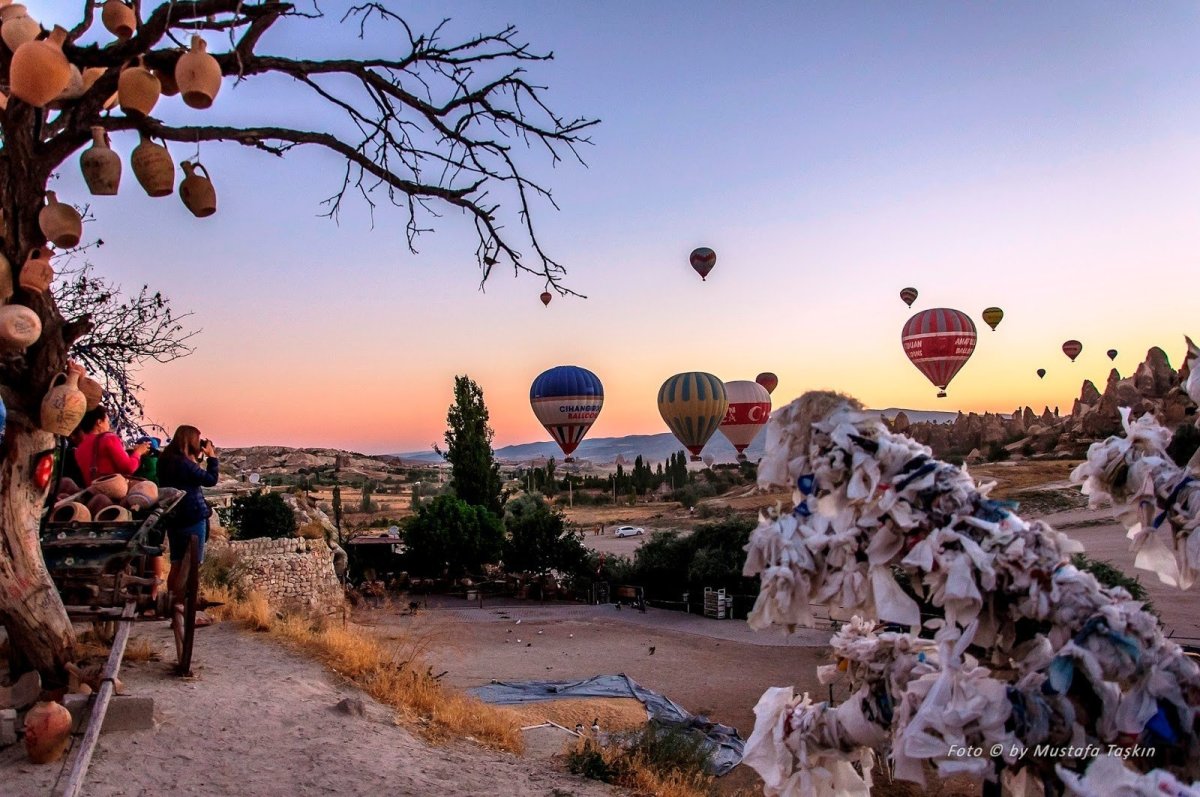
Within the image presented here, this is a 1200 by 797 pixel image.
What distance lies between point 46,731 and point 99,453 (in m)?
2.11

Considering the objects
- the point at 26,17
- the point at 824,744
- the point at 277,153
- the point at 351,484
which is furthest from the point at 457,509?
the point at 351,484

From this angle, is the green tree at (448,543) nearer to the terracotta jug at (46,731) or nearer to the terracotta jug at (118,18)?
the terracotta jug at (46,731)

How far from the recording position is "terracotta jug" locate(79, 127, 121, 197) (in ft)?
15.5

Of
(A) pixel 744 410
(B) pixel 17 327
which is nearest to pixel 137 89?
(B) pixel 17 327

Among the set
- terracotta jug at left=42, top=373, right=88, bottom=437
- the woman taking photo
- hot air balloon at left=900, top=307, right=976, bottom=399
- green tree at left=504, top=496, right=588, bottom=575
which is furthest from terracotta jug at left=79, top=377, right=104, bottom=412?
hot air balloon at left=900, top=307, right=976, bottom=399

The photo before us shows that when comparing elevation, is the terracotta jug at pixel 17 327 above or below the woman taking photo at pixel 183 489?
above

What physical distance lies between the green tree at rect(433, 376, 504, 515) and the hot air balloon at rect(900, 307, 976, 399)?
57.3 ft

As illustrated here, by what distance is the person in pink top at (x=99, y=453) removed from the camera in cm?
619

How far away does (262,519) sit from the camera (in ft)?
69.4

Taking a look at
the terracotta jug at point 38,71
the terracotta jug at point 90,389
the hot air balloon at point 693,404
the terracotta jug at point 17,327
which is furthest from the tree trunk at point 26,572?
→ the hot air balloon at point 693,404

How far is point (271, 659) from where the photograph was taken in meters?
7.88

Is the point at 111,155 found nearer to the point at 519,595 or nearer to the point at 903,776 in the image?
the point at 903,776

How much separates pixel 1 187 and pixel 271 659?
15.5 feet

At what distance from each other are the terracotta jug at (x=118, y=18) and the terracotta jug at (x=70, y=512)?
10.4 feet
